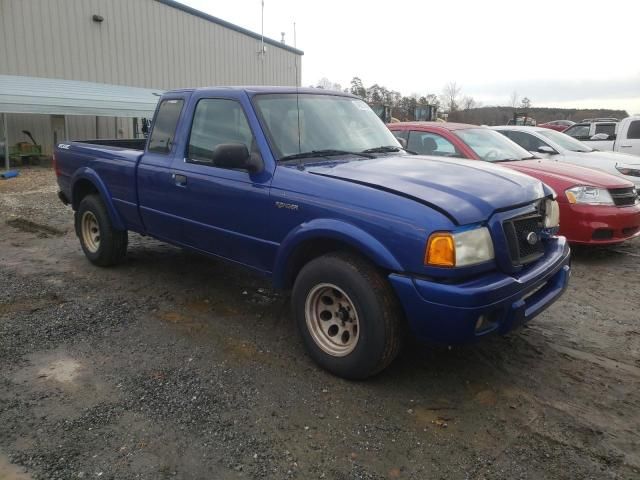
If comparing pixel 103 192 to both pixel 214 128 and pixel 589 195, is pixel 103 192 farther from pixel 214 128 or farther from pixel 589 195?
pixel 589 195

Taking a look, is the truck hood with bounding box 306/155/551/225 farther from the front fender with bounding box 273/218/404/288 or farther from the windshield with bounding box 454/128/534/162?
the windshield with bounding box 454/128/534/162

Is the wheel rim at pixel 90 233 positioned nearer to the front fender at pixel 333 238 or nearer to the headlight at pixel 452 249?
the front fender at pixel 333 238

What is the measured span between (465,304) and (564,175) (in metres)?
4.41

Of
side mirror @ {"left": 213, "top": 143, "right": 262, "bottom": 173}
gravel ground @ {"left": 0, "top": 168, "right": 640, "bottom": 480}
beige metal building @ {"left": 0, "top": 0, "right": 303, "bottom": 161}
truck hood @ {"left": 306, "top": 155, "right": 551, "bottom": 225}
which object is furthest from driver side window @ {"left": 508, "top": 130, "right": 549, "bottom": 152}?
beige metal building @ {"left": 0, "top": 0, "right": 303, "bottom": 161}

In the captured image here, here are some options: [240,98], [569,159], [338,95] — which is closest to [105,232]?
[240,98]

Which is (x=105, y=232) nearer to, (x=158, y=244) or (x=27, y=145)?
(x=158, y=244)

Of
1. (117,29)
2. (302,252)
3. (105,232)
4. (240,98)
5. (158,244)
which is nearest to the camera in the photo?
(302,252)

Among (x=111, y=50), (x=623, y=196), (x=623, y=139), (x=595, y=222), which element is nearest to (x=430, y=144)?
(x=595, y=222)

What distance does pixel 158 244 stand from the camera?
6887 mm

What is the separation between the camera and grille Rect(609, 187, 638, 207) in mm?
6133

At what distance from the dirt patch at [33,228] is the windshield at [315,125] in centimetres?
502

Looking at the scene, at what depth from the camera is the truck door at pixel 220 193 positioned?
12.2ft

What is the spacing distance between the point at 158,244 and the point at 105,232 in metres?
1.46

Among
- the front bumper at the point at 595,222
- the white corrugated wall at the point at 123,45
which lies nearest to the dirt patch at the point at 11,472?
the front bumper at the point at 595,222
